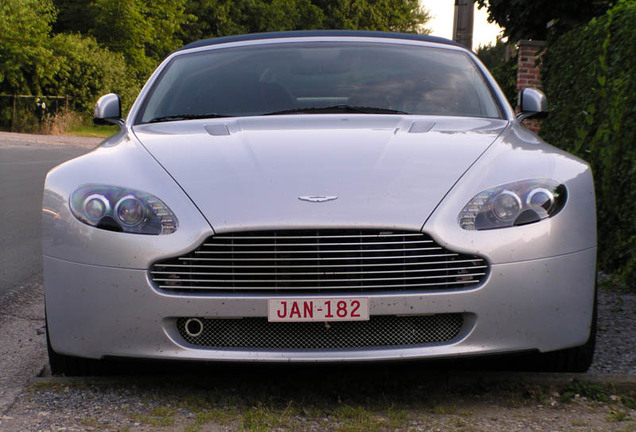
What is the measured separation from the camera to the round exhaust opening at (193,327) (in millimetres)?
3531

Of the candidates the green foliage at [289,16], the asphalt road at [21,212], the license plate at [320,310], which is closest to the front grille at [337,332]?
the license plate at [320,310]

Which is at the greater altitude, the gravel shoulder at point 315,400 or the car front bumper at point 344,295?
the car front bumper at point 344,295

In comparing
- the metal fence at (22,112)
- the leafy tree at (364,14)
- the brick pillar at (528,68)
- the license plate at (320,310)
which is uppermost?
the license plate at (320,310)

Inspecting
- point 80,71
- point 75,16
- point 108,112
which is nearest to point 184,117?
point 108,112

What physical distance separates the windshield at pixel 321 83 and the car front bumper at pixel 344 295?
1512 mm

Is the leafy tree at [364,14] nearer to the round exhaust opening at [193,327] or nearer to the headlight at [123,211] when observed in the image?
the headlight at [123,211]

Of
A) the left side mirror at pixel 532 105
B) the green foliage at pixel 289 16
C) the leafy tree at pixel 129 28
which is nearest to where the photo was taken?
the left side mirror at pixel 532 105

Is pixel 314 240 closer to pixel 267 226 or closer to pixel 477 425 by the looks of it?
pixel 267 226

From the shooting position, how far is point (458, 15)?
14734mm

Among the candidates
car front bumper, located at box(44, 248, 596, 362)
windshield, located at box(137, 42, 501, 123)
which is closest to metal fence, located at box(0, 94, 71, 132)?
windshield, located at box(137, 42, 501, 123)

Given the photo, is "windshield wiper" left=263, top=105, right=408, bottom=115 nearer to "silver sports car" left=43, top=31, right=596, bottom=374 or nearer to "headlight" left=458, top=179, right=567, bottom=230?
"silver sports car" left=43, top=31, right=596, bottom=374

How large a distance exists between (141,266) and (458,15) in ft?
39.5

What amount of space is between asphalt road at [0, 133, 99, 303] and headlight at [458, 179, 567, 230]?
11.5ft

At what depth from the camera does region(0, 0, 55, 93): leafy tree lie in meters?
39.0
